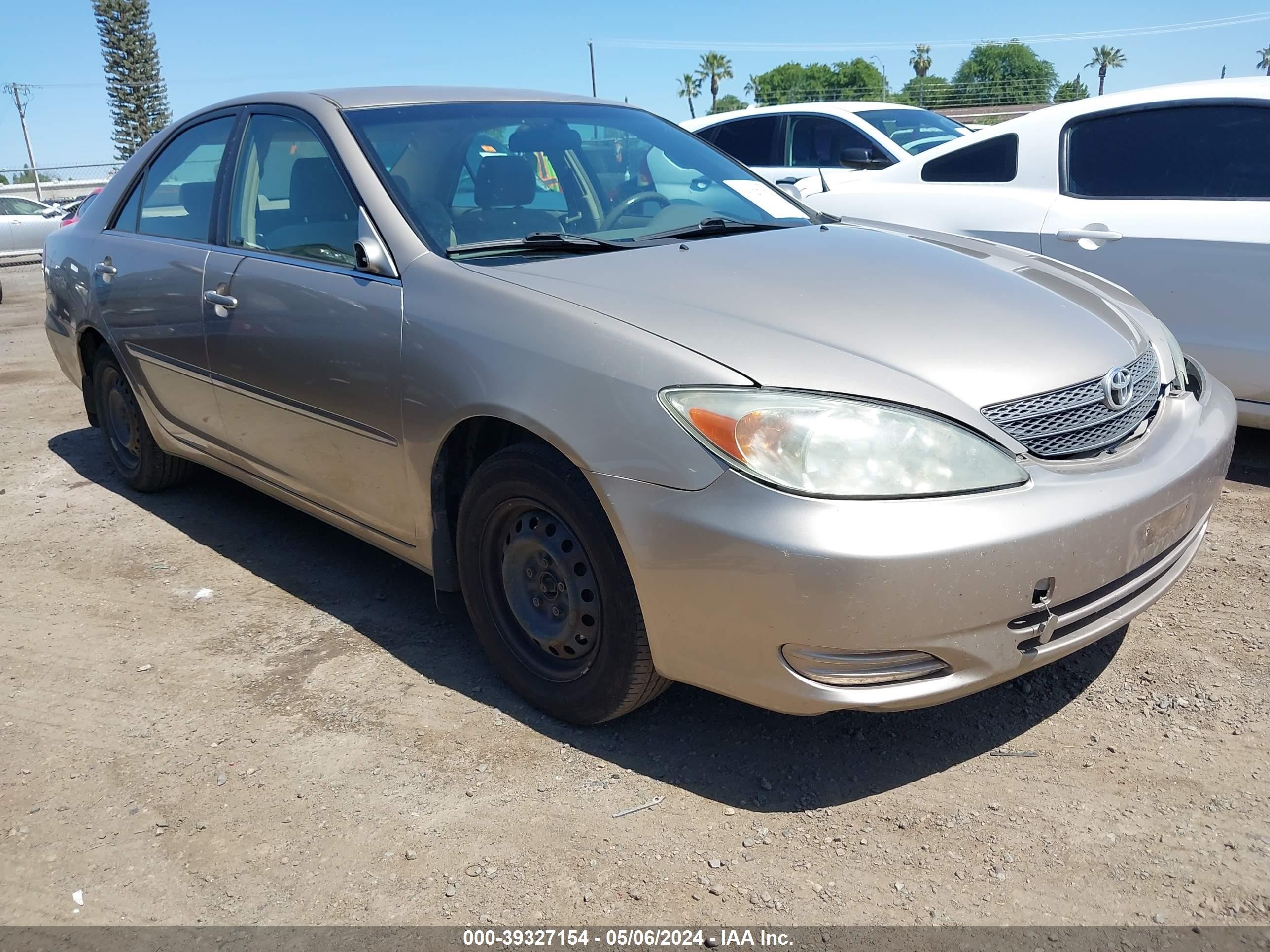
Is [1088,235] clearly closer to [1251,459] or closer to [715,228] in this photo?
[1251,459]

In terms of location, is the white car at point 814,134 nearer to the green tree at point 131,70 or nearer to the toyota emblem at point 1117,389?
the toyota emblem at point 1117,389

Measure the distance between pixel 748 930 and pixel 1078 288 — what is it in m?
2.09

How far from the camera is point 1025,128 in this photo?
5.13 m

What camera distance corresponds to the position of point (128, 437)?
4930mm

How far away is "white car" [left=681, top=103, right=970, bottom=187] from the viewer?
336 inches

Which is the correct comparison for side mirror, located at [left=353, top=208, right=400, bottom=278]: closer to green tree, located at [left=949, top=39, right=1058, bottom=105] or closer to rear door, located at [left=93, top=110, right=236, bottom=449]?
rear door, located at [left=93, top=110, right=236, bottom=449]

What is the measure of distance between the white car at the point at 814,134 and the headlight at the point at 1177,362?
538 centimetres

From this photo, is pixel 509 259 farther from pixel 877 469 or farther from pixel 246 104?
pixel 246 104

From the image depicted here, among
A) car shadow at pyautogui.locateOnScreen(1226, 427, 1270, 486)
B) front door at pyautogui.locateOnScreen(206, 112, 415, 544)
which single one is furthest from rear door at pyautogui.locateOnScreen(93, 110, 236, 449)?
car shadow at pyautogui.locateOnScreen(1226, 427, 1270, 486)

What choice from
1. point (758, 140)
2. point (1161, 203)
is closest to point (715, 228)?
point (1161, 203)

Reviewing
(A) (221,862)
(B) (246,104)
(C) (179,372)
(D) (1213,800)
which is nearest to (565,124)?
(B) (246,104)

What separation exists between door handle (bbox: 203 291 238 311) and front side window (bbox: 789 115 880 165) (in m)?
6.04

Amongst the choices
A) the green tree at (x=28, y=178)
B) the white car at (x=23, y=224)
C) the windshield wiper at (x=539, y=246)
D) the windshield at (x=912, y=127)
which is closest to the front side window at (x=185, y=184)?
the windshield wiper at (x=539, y=246)

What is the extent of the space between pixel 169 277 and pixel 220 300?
51 cm
